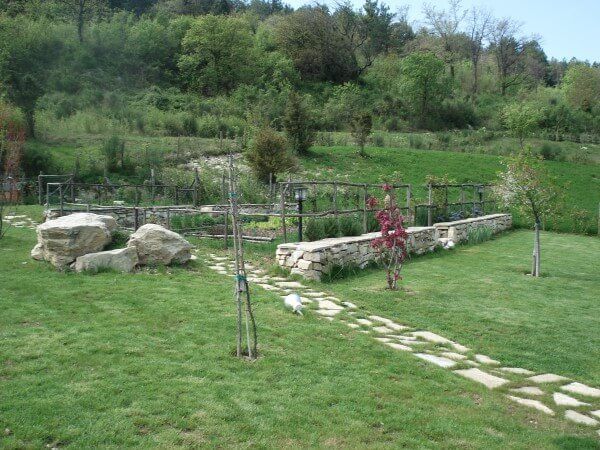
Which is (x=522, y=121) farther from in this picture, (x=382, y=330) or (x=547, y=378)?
(x=547, y=378)

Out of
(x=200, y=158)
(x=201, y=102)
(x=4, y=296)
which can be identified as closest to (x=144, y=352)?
(x=4, y=296)

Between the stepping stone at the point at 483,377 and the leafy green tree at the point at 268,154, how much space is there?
15.0 m

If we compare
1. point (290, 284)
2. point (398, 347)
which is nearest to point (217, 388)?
point (398, 347)

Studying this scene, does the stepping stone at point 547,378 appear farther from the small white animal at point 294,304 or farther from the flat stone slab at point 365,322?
the small white animal at point 294,304

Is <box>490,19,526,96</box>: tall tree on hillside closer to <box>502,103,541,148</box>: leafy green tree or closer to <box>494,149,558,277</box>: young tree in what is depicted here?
<box>502,103,541,148</box>: leafy green tree

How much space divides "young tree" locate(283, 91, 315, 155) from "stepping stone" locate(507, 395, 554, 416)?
2049 cm

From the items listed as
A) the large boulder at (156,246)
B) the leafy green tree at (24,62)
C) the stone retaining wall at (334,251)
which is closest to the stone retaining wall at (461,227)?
the stone retaining wall at (334,251)

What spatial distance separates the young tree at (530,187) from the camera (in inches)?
401

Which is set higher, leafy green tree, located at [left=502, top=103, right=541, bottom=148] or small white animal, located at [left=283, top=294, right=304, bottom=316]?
leafy green tree, located at [left=502, top=103, right=541, bottom=148]

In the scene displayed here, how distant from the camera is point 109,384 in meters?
3.78

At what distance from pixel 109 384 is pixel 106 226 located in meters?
5.74

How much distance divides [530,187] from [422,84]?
104ft

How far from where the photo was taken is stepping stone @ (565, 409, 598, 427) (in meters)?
3.82

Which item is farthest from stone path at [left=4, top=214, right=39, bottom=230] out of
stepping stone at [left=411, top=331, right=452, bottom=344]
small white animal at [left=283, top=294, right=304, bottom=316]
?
stepping stone at [left=411, top=331, right=452, bottom=344]
